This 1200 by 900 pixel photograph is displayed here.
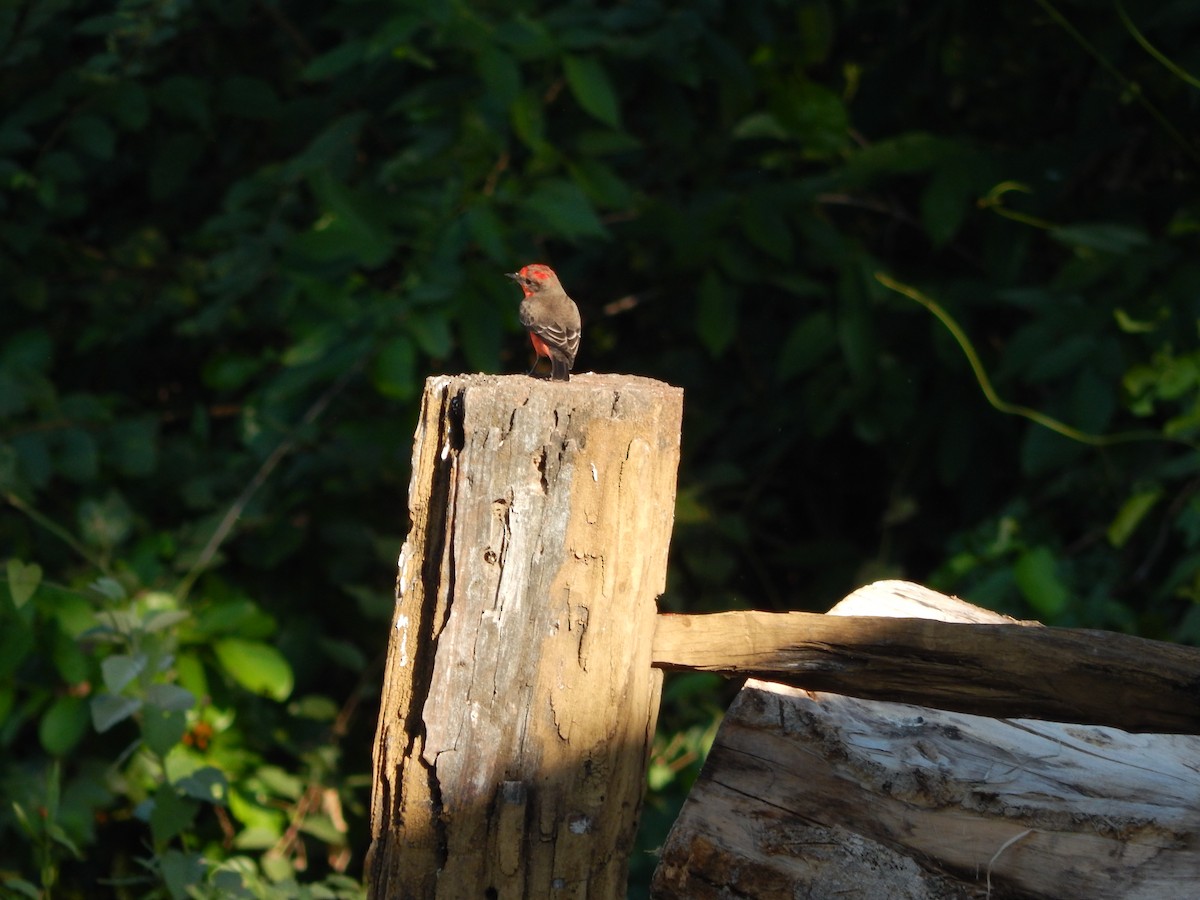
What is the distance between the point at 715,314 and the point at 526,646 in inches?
113

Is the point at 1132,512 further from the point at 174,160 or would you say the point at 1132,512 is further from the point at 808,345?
the point at 174,160

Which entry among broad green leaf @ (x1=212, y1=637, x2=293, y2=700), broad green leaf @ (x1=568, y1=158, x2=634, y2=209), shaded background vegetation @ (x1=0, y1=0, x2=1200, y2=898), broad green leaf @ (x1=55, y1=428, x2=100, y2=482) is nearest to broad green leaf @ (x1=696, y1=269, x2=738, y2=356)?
shaded background vegetation @ (x1=0, y1=0, x2=1200, y2=898)

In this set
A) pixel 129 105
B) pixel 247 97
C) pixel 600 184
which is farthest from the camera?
pixel 247 97

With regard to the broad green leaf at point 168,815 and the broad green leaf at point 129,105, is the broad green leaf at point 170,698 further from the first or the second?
the broad green leaf at point 129,105

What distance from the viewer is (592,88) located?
3789 millimetres

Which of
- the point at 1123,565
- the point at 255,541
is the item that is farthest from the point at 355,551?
the point at 1123,565

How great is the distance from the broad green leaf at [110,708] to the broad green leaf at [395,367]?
1.15 meters

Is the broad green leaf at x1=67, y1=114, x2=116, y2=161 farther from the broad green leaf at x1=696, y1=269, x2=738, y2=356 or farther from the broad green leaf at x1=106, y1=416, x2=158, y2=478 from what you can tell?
the broad green leaf at x1=696, y1=269, x2=738, y2=356

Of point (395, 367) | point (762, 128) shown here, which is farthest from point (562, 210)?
point (762, 128)

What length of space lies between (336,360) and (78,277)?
202cm

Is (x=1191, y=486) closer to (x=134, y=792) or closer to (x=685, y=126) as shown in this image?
(x=685, y=126)

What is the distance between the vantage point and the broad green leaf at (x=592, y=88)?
3.75 m

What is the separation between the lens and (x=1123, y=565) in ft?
14.8

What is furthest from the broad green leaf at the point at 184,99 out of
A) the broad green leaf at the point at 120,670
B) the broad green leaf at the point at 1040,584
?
the broad green leaf at the point at 1040,584
